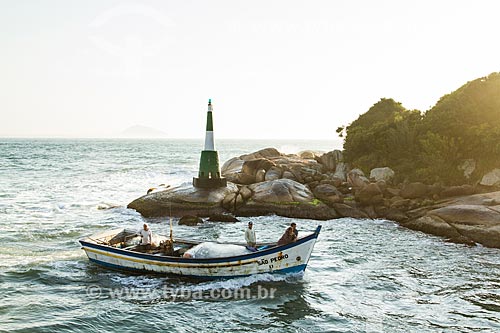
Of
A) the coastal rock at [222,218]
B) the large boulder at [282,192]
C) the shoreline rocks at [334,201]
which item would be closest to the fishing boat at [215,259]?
the coastal rock at [222,218]

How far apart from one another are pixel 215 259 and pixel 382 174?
72.6 ft

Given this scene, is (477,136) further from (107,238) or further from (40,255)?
A: (40,255)

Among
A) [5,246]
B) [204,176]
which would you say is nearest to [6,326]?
[5,246]

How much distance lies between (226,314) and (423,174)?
23991 millimetres

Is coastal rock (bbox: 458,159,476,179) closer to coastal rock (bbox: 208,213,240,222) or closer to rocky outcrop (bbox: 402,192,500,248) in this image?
rocky outcrop (bbox: 402,192,500,248)

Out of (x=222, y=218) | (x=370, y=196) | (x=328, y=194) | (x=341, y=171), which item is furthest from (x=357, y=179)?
(x=222, y=218)

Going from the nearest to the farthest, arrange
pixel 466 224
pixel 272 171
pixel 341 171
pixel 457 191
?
pixel 466 224 → pixel 457 191 → pixel 272 171 → pixel 341 171

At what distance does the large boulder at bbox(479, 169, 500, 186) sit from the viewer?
29.8 m

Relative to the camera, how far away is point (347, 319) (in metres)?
14.6

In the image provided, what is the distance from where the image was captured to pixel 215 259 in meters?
17.5

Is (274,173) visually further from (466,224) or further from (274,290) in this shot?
(274,290)

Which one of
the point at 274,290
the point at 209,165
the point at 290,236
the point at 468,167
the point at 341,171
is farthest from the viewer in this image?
the point at 341,171

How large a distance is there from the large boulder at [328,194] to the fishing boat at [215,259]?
12834 mm

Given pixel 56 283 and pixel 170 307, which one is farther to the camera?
pixel 56 283
